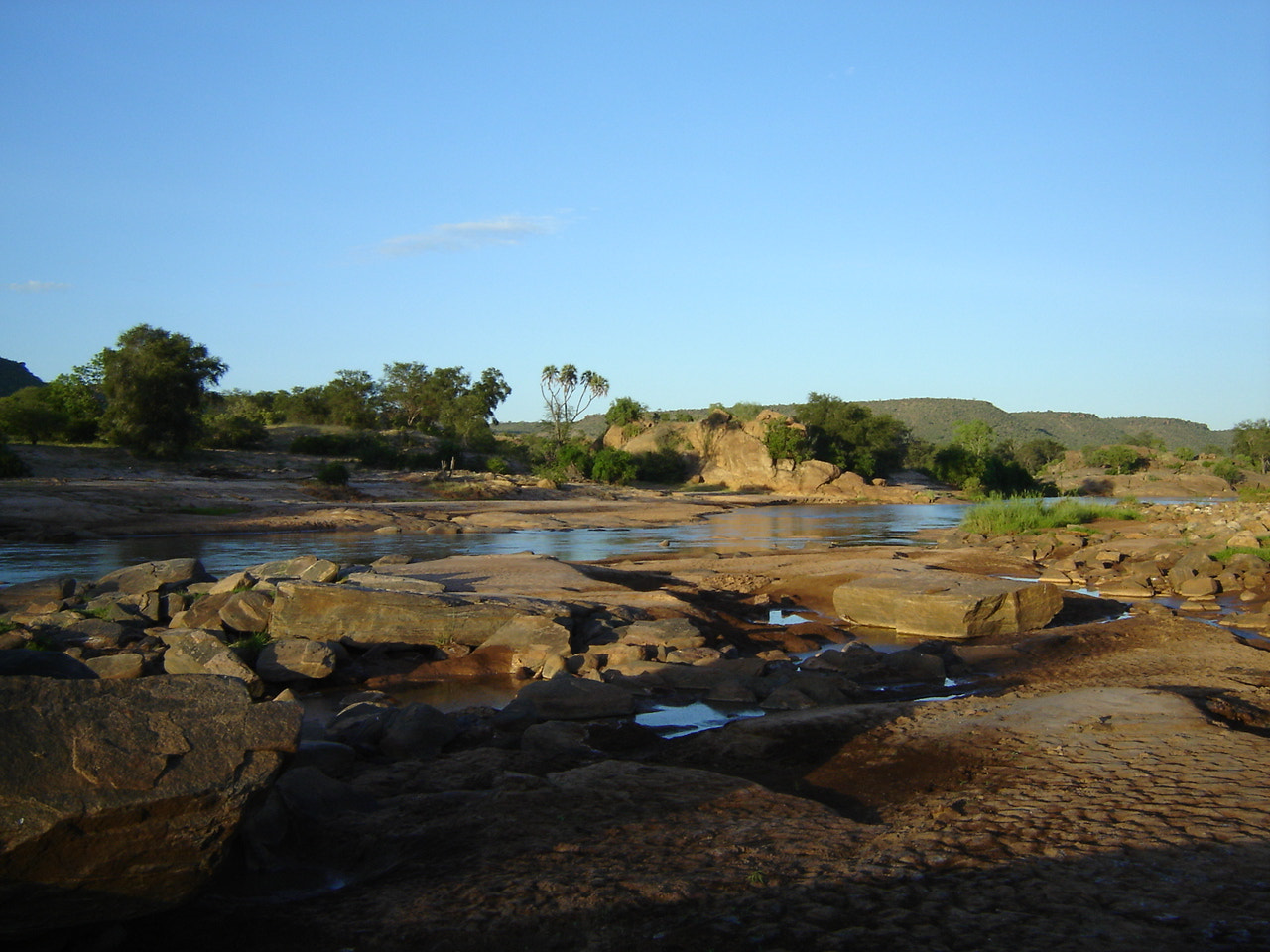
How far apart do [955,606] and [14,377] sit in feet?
321

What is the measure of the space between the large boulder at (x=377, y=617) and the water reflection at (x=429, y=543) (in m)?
9.19

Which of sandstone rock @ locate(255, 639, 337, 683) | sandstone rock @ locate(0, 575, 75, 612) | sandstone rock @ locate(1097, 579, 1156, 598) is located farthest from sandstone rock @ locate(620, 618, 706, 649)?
sandstone rock @ locate(1097, 579, 1156, 598)

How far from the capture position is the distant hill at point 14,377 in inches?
3319

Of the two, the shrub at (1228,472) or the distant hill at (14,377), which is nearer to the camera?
the shrub at (1228,472)

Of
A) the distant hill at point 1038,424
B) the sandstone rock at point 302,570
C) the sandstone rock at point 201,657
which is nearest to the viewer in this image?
the sandstone rock at point 201,657

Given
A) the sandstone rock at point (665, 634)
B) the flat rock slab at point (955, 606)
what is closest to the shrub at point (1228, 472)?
the flat rock slab at point (955, 606)

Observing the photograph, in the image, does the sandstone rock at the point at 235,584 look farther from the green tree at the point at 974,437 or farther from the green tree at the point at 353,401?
the green tree at the point at 974,437

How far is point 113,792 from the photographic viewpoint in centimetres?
327

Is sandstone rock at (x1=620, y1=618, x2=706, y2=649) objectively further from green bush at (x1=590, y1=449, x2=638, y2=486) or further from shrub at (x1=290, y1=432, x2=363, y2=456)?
green bush at (x1=590, y1=449, x2=638, y2=486)

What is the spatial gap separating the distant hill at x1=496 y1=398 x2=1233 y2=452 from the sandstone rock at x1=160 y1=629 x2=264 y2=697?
135 metres

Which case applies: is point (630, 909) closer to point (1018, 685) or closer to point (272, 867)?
point (272, 867)

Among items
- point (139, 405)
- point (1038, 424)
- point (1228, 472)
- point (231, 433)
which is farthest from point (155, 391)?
point (1038, 424)

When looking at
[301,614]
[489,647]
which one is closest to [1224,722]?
[489,647]

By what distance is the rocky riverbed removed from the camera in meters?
3.67
